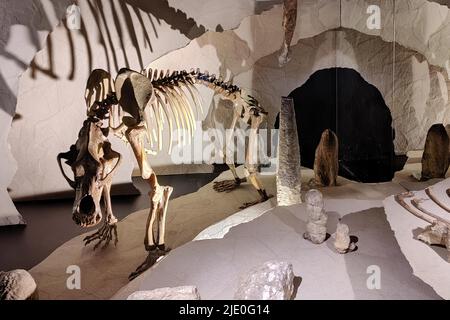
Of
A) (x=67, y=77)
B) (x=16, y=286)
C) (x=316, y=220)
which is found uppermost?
(x=67, y=77)

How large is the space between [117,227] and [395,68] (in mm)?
3466

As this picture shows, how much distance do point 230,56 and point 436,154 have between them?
7.60 ft

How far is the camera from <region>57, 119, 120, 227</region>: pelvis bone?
7.46ft

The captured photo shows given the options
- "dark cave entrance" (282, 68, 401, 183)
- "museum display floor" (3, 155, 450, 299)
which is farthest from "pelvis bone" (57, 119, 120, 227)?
"dark cave entrance" (282, 68, 401, 183)

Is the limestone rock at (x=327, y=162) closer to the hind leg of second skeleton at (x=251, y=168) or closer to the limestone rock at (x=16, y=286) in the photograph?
the hind leg of second skeleton at (x=251, y=168)

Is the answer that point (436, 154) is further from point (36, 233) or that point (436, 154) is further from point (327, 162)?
point (36, 233)

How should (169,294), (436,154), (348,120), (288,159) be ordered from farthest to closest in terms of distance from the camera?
1. (348,120)
2. (436,154)
3. (288,159)
4. (169,294)

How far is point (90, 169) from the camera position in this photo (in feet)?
7.91

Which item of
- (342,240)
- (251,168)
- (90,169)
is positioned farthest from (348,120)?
(90,169)

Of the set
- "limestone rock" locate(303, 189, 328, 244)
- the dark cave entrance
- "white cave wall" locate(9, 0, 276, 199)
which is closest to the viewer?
"limestone rock" locate(303, 189, 328, 244)

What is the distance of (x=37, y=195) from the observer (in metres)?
2.98

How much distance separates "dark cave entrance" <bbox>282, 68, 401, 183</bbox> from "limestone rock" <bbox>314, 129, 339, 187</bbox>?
0.76ft

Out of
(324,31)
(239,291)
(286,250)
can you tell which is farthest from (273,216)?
(324,31)

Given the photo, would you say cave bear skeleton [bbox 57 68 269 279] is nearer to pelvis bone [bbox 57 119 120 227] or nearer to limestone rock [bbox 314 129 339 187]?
pelvis bone [bbox 57 119 120 227]
